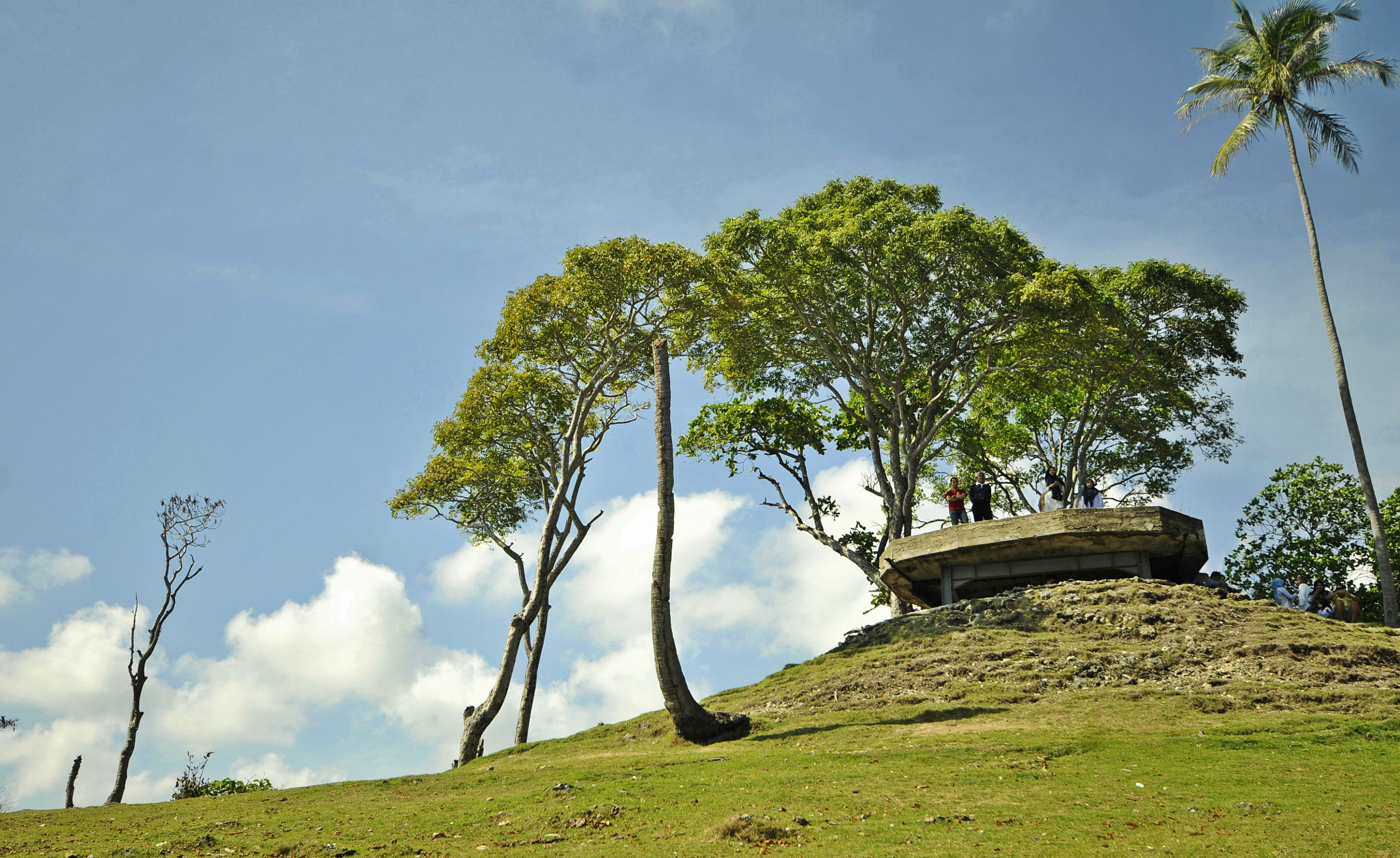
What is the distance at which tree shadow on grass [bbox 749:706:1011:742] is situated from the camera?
13469mm

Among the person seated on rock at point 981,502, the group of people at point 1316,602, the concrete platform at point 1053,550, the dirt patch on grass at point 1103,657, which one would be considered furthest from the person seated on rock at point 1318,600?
the person seated on rock at point 981,502

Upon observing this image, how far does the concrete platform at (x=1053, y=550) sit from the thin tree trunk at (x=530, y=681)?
326 inches

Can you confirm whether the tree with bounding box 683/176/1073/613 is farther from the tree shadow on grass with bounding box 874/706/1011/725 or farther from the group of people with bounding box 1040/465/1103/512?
the tree shadow on grass with bounding box 874/706/1011/725

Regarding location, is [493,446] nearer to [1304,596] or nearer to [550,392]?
[550,392]

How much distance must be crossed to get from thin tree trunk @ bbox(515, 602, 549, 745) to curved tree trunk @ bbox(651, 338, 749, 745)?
23.9 feet

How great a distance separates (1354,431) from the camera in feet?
78.5

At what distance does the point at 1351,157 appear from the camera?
25.6 m

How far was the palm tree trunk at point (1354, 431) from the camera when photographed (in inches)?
872

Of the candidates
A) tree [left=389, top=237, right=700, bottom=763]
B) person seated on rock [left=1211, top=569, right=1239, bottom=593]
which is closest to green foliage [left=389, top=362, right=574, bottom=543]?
tree [left=389, top=237, right=700, bottom=763]

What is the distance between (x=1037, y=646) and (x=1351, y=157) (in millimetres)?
18706

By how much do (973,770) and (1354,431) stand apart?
64.8ft

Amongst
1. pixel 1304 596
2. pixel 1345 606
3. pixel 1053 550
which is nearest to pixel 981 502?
pixel 1053 550

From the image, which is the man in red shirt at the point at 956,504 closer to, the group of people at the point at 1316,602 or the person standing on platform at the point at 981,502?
the person standing on platform at the point at 981,502

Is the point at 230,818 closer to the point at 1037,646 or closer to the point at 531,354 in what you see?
the point at 1037,646
